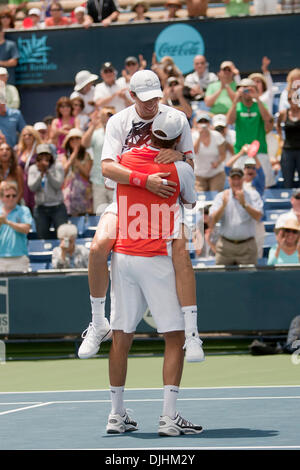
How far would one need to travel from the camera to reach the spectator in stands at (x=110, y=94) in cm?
1814

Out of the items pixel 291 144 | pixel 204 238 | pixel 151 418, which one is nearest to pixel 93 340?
pixel 151 418

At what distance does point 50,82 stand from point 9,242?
916 centimetres

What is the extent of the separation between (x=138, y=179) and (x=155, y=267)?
63 cm

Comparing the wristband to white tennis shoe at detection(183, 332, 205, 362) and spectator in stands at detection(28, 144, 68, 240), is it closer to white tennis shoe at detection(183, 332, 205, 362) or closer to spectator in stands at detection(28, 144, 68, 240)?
white tennis shoe at detection(183, 332, 205, 362)

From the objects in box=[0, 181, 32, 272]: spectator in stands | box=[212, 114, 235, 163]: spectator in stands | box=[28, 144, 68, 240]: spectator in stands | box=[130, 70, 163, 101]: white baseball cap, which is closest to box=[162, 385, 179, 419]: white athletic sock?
box=[130, 70, 163, 101]: white baseball cap

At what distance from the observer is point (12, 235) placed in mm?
14453

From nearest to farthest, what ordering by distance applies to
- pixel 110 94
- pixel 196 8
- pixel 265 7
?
pixel 110 94
pixel 265 7
pixel 196 8

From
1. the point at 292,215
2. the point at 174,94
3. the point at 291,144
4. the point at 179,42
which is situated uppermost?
the point at 179,42

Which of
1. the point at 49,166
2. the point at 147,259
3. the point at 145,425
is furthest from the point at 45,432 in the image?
the point at 49,166

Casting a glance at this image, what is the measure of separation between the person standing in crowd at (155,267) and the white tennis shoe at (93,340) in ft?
0.60

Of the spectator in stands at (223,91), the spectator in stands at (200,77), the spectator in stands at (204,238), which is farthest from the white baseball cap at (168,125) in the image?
the spectator in stands at (200,77)

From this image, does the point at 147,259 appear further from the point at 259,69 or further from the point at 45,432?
the point at 259,69

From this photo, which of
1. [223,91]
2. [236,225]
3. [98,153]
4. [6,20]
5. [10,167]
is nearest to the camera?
[236,225]

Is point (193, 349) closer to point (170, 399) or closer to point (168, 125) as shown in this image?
point (170, 399)
